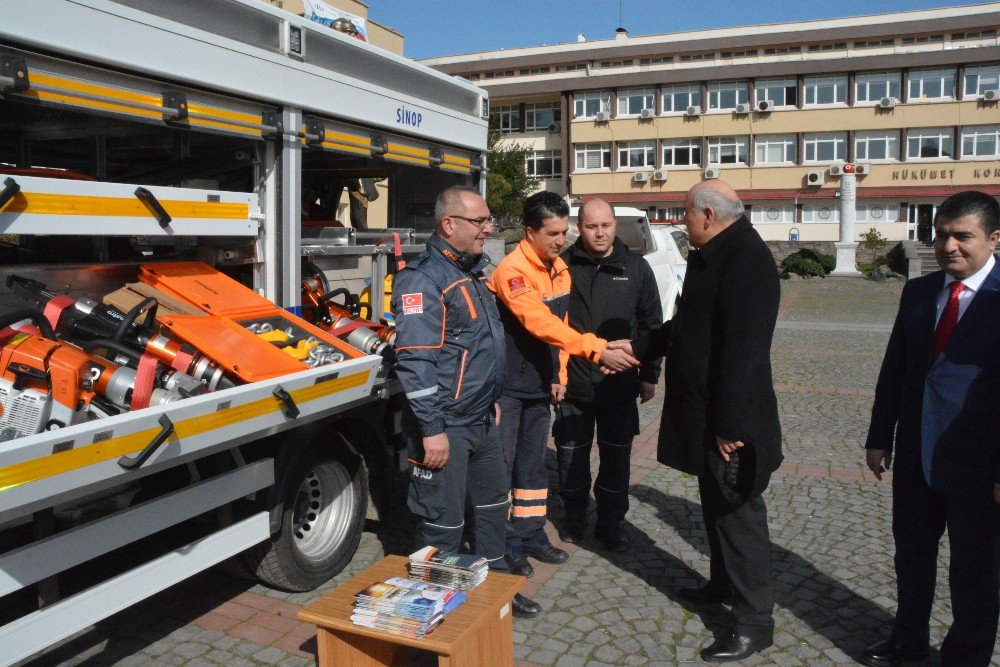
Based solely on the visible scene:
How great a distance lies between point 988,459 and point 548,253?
2.26 meters

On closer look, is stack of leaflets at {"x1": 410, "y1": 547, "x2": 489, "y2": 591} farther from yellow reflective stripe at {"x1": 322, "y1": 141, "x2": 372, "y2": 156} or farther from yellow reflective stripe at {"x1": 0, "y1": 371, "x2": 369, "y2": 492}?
yellow reflective stripe at {"x1": 322, "y1": 141, "x2": 372, "y2": 156}

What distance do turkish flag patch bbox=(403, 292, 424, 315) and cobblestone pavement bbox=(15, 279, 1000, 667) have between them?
158 cm

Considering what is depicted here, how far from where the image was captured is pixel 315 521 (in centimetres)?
444

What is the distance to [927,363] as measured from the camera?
356 centimetres

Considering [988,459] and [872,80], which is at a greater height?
[872,80]

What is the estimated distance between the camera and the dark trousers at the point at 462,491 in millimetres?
3756

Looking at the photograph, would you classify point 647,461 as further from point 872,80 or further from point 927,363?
point 872,80

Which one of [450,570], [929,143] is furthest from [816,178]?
[450,570]

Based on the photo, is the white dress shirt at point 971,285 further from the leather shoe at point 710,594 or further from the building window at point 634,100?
the building window at point 634,100

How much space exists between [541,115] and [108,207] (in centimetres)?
5536

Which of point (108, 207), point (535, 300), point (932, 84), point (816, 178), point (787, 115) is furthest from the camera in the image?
point (787, 115)

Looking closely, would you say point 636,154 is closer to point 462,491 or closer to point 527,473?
point 527,473

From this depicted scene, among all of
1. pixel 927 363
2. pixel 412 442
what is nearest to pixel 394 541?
pixel 412 442

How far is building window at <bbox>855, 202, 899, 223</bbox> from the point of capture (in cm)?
4812
